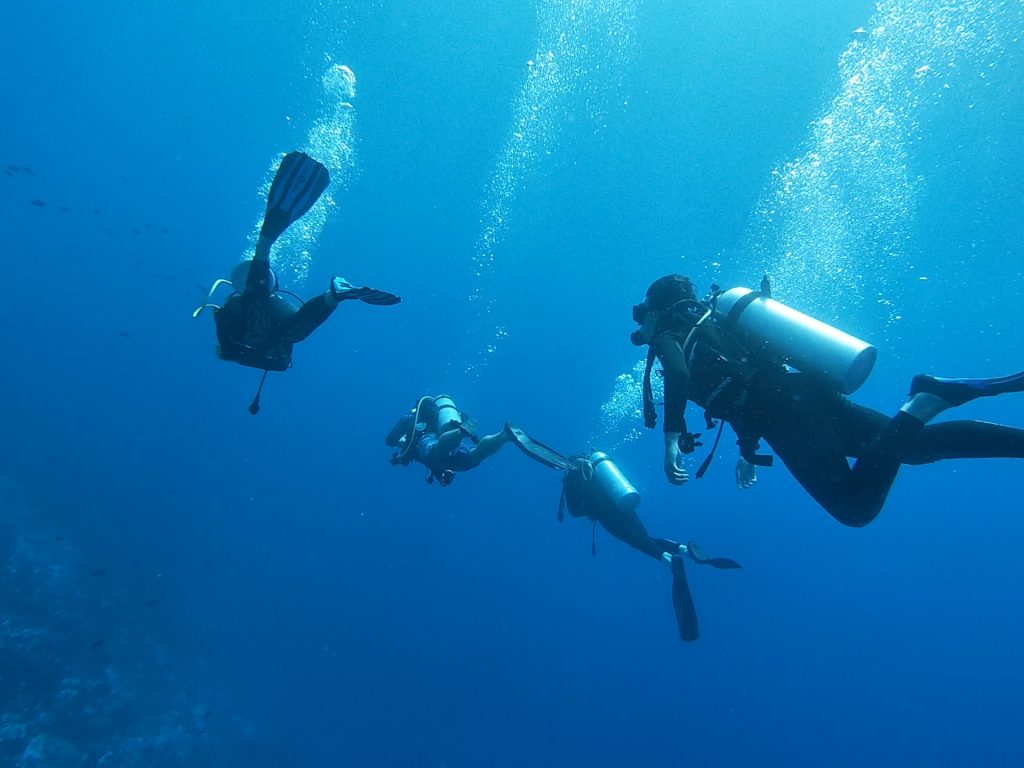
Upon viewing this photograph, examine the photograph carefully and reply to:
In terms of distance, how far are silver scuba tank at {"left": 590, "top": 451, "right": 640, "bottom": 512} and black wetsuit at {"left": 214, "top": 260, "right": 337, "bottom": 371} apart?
505cm

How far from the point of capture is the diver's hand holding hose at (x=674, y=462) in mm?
3896

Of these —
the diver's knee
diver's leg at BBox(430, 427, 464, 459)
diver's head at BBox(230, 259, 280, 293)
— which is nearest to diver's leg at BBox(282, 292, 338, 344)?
diver's head at BBox(230, 259, 280, 293)

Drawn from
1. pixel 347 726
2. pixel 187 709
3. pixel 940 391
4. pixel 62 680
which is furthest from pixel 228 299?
pixel 347 726

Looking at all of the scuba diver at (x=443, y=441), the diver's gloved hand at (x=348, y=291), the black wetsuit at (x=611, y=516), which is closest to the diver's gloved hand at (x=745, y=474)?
the black wetsuit at (x=611, y=516)

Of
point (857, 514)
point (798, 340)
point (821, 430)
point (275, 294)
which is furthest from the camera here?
point (275, 294)

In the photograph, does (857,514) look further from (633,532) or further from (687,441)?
(633,532)

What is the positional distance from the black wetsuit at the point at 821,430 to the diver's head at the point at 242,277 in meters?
4.13

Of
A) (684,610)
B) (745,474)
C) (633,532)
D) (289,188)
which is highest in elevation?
(289,188)

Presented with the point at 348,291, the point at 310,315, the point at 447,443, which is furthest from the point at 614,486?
the point at 310,315

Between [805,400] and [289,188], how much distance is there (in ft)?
17.2

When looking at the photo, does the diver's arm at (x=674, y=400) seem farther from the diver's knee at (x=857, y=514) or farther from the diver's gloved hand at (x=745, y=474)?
the diver's gloved hand at (x=745, y=474)

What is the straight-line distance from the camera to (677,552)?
27.0ft

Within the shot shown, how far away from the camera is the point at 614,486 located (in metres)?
8.29

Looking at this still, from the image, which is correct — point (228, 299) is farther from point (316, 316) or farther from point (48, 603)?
point (48, 603)
